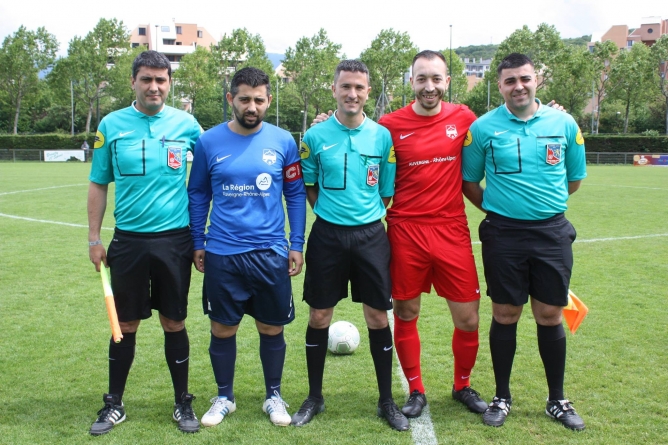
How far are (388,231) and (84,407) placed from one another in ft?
7.72

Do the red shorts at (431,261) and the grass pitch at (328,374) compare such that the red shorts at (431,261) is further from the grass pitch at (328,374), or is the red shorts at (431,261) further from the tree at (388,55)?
the tree at (388,55)

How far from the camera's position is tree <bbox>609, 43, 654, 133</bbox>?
5259 centimetres

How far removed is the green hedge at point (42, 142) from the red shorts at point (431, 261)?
155 ft

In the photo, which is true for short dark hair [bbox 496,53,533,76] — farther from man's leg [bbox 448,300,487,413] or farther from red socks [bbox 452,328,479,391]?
red socks [bbox 452,328,479,391]

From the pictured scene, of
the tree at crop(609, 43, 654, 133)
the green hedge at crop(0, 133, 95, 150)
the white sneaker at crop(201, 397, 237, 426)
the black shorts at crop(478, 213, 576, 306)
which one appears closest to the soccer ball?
the white sneaker at crop(201, 397, 237, 426)

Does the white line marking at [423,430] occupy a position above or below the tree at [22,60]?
below

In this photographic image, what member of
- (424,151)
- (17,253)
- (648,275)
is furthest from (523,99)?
(17,253)

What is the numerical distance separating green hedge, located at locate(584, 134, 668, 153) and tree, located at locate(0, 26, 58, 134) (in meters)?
47.2

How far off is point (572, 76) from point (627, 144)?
Result: 1496 cm

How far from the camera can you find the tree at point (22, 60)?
170 feet

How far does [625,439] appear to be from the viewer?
11.3 ft

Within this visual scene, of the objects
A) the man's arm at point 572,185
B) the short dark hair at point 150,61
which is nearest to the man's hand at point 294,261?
the short dark hair at point 150,61

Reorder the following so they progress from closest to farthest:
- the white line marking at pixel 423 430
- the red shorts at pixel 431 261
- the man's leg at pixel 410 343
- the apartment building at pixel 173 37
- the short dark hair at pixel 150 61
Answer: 1. the white line marking at pixel 423 430
2. the short dark hair at pixel 150 61
3. the red shorts at pixel 431 261
4. the man's leg at pixel 410 343
5. the apartment building at pixel 173 37

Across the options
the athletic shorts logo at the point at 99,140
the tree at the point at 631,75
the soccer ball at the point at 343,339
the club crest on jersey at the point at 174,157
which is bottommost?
A: the soccer ball at the point at 343,339
